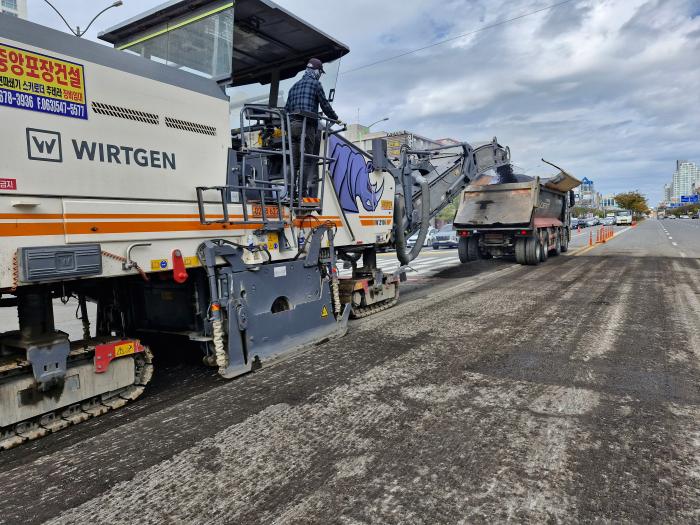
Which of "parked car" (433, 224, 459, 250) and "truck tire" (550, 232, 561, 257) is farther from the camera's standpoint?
"parked car" (433, 224, 459, 250)

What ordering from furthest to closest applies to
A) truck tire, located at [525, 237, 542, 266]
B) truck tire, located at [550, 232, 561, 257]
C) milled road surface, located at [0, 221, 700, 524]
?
truck tire, located at [550, 232, 561, 257]
truck tire, located at [525, 237, 542, 266]
milled road surface, located at [0, 221, 700, 524]

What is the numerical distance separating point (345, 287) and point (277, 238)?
6.82 feet

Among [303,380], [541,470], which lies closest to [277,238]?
[303,380]

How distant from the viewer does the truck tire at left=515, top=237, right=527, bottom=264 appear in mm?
13945

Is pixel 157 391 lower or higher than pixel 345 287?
lower

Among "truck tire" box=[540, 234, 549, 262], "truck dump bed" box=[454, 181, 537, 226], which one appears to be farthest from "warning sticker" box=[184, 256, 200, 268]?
"truck tire" box=[540, 234, 549, 262]

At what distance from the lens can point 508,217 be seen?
1370 cm

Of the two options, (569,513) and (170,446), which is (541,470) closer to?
(569,513)

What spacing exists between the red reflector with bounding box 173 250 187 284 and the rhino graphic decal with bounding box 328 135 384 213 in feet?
8.64

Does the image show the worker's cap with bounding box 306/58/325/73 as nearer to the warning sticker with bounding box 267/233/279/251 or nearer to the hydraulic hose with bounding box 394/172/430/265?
the warning sticker with bounding box 267/233/279/251

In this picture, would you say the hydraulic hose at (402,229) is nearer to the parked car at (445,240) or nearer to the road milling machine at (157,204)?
the road milling machine at (157,204)

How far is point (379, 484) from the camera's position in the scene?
283 centimetres

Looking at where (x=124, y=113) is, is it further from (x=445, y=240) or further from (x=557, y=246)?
(x=445, y=240)

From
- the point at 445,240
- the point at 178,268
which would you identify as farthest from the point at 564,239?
the point at 178,268
